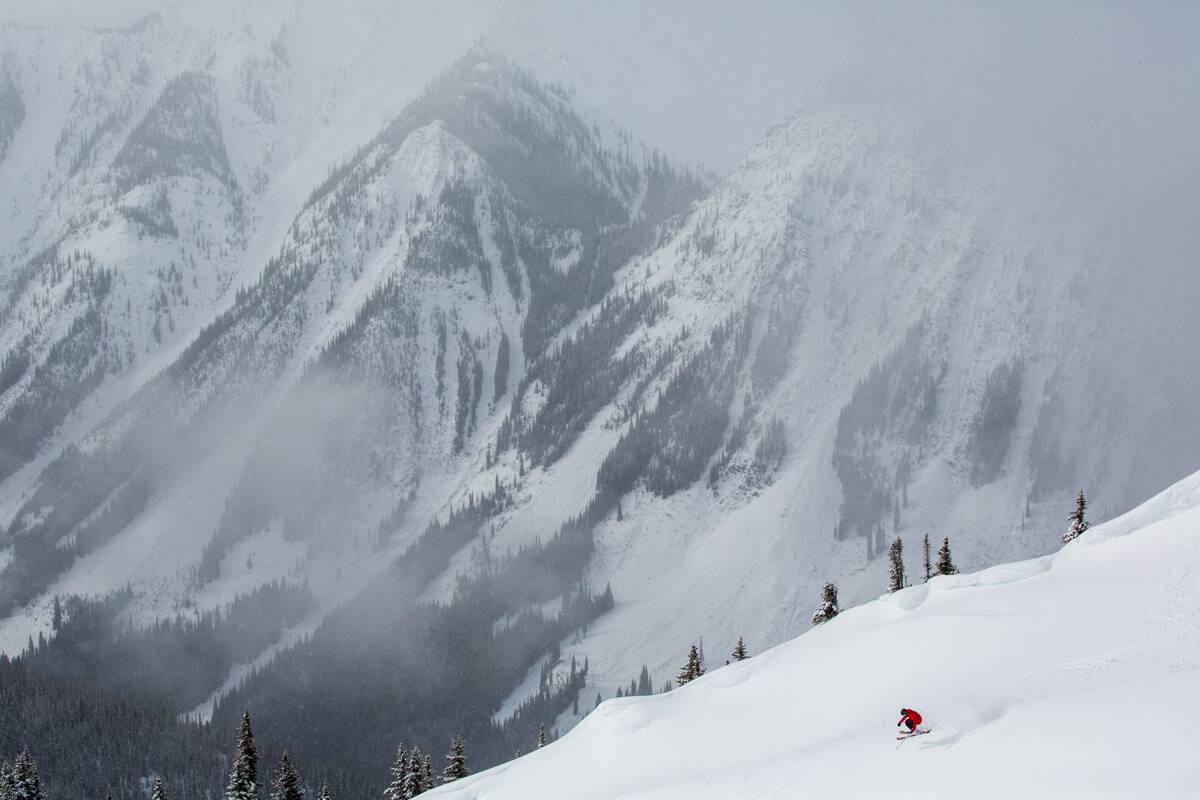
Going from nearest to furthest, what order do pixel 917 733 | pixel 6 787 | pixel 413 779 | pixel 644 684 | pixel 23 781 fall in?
pixel 917 733 < pixel 413 779 < pixel 23 781 < pixel 6 787 < pixel 644 684

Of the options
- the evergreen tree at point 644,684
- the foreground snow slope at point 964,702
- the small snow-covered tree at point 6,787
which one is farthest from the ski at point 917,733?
the evergreen tree at point 644,684

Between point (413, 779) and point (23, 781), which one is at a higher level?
point (23, 781)

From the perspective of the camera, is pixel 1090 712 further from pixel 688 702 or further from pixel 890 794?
pixel 688 702

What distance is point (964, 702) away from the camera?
32188 millimetres

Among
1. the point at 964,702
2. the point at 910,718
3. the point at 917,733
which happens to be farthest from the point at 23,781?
the point at 964,702

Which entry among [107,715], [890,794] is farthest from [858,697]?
[107,715]

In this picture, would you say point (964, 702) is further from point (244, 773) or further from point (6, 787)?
point (6, 787)

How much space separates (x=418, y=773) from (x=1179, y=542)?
50166 millimetres

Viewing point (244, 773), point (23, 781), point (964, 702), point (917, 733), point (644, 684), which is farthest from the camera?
point (644, 684)

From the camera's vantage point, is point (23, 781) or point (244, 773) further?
point (23, 781)

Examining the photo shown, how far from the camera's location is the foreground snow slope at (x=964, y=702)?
86.4ft

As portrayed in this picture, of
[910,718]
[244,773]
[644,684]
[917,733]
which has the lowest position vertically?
[917,733]

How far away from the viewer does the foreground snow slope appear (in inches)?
1037

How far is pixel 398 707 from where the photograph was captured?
171875 millimetres
